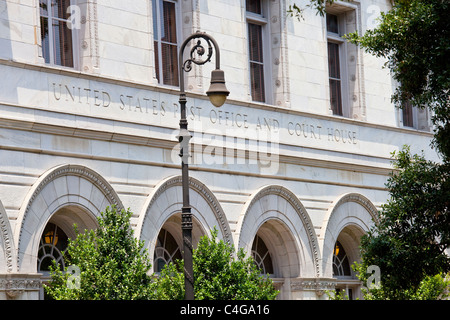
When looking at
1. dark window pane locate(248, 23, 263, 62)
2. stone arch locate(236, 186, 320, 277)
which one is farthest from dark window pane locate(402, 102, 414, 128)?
stone arch locate(236, 186, 320, 277)

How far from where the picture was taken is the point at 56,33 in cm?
2158

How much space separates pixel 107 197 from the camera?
70.5ft

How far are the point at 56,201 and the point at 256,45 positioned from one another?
8.95 metres

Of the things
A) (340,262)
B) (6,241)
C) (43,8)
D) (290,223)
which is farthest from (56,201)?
(340,262)

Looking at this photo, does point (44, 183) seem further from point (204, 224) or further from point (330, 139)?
point (330, 139)

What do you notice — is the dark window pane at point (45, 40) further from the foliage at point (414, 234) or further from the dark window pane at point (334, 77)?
the dark window pane at point (334, 77)

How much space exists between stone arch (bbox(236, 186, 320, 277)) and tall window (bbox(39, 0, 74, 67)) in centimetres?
640

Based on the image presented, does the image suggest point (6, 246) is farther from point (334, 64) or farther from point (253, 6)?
point (334, 64)

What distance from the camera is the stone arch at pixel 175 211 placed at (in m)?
22.2

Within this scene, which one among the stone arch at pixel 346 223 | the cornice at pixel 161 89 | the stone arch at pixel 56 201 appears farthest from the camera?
the stone arch at pixel 346 223

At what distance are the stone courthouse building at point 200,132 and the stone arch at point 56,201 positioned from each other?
0.03 m

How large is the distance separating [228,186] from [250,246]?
5.46 feet

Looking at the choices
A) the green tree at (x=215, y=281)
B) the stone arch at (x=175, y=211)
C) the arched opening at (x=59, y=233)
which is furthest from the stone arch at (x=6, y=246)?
the stone arch at (x=175, y=211)
